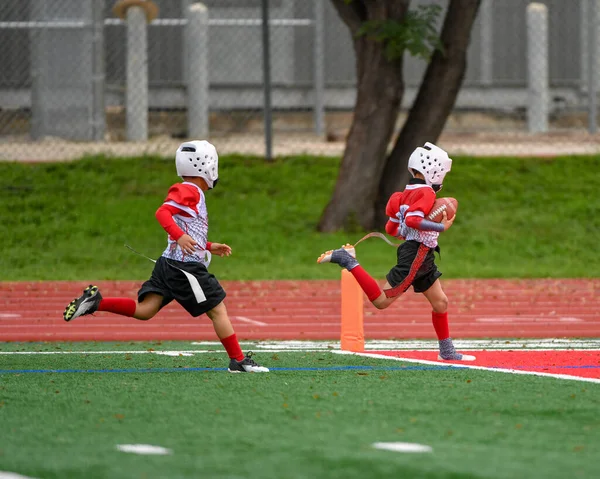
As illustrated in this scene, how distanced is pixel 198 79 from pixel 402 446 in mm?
14970

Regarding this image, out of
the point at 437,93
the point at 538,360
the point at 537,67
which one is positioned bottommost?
the point at 538,360

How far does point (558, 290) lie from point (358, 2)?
4831 mm

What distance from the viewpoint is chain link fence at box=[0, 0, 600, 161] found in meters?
18.8

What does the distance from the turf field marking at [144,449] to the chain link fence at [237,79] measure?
13044 millimetres

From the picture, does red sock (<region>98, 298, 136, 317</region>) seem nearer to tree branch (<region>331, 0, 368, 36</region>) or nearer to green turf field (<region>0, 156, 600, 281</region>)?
green turf field (<region>0, 156, 600, 281</region>)

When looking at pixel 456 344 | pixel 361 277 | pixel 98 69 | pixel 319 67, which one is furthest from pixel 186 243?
pixel 319 67

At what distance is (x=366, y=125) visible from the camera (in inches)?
624

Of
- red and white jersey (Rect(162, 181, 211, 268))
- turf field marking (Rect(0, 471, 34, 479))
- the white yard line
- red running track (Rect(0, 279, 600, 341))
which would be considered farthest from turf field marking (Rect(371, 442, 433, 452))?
red running track (Rect(0, 279, 600, 341))

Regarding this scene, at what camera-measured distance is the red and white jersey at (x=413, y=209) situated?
8.04 metres

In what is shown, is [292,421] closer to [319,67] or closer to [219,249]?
[219,249]

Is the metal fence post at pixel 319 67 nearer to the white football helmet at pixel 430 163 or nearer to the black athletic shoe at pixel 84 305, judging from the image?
the white football helmet at pixel 430 163

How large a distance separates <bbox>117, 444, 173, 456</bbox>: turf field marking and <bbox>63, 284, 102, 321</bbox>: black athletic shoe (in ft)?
8.70

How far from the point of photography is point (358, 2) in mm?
15711

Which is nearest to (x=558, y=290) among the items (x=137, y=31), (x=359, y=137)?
(x=359, y=137)
